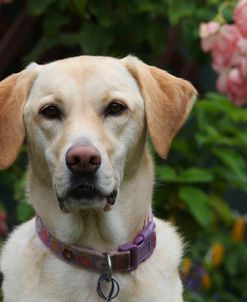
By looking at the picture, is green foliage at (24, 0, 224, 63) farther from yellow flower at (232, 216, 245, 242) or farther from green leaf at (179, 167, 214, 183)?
yellow flower at (232, 216, 245, 242)

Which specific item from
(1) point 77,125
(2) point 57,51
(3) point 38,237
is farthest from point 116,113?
(2) point 57,51

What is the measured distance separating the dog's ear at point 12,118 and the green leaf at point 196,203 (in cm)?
142

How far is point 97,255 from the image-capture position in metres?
3.75

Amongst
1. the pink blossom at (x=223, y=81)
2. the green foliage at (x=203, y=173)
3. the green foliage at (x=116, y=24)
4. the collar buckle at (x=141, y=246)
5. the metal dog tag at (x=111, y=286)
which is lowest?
the green foliage at (x=203, y=173)

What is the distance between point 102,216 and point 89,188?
31cm

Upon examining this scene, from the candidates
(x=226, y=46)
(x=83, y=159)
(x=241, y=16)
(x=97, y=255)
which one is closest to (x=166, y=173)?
(x=226, y=46)

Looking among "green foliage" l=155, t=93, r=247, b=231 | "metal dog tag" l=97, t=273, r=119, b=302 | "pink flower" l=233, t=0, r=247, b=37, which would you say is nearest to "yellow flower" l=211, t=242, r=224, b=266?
"green foliage" l=155, t=93, r=247, b=231

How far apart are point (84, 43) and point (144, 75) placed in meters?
1.52

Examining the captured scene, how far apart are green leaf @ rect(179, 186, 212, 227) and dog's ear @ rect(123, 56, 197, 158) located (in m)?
1.13

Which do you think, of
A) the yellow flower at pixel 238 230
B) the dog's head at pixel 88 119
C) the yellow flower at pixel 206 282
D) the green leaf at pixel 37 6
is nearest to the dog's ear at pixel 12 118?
the dog's head at pixel 88 119

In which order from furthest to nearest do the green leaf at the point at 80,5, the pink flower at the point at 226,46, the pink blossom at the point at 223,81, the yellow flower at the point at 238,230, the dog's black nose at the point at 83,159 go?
1. the yellow flower at the point at 238,230
2. the green leaf at the point at 80,5
3. the pink blossom at the point at 223,81
4. the pink flower at the point at 226,46
5. the dog's black nose at the point at 83,159

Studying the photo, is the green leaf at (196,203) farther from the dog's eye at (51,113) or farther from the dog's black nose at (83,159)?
the dog's black nose at (83,159)

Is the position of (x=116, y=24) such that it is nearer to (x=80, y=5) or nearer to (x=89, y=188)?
(x=80, y=5)

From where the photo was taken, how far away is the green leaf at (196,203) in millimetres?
5039
